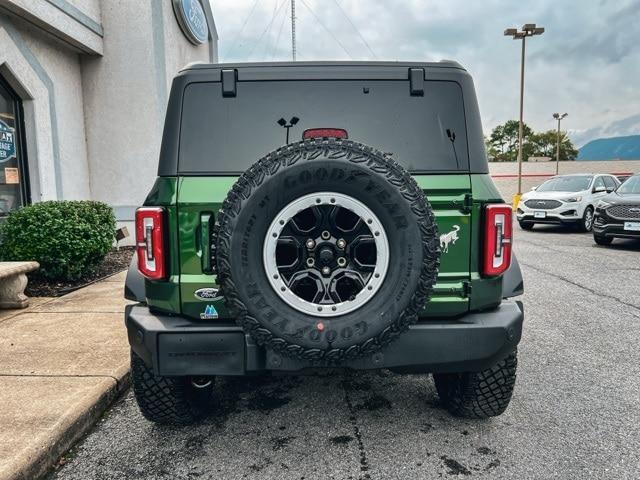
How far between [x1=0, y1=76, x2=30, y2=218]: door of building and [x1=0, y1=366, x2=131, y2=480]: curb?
16.8ft

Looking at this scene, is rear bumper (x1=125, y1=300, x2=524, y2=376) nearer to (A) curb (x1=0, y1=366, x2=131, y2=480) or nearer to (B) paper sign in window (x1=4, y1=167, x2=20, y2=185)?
(A) curb (x1=0, y1=366, x2=131, y2=480)

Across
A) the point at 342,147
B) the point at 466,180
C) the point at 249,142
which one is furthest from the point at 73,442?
the point at 466,180

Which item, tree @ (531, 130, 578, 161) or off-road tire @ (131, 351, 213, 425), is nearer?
off-road tire @ (131, 351, 213, 425)

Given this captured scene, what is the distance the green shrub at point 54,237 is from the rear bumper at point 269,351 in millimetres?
4372

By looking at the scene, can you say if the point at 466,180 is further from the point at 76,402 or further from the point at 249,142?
the point at 76,402

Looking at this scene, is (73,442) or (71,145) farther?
(71,145)

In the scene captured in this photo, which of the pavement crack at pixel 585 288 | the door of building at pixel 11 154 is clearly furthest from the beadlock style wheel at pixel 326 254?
the door of building at pixel 11 154

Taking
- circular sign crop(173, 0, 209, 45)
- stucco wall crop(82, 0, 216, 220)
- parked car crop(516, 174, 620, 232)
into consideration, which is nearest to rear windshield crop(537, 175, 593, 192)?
parked car crop(516, 174, 620, 232)

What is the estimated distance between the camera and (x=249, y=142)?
249 centimetres

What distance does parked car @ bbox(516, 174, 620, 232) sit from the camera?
13.5 meters

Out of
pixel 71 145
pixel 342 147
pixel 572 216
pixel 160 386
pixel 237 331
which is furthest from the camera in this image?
pixel 572 216

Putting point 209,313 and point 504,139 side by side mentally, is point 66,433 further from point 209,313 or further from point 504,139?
point 504,139

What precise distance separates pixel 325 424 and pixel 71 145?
761 cm

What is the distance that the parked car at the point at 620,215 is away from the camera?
9.88m
